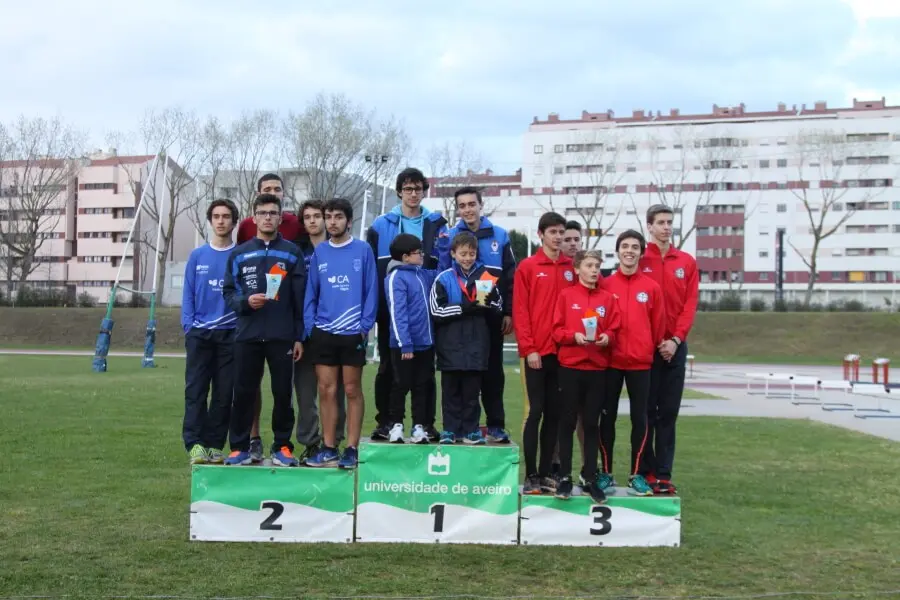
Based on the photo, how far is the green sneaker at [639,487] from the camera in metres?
6.37

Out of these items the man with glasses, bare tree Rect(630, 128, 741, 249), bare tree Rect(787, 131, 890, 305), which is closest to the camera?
the man with glasses

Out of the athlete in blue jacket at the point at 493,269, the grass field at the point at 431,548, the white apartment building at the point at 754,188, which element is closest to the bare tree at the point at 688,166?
the white apartment building at the point at 754,188

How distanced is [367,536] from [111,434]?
6.19 metres

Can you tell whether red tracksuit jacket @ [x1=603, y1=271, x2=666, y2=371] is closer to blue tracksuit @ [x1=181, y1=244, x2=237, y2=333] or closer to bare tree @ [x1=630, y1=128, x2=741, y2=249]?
blue tracksuit @ [x1=181, y1=244, x2=237, y2=333]

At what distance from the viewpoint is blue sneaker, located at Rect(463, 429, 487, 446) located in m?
6.48

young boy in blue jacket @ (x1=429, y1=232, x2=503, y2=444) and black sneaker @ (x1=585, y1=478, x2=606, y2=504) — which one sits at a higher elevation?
young boy in blue jacket @ (x1=429, y1=232, x2=503, y2=444)

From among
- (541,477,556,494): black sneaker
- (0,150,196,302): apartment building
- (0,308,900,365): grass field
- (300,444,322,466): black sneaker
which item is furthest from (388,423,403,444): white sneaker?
(0,150,196,302): apartment building

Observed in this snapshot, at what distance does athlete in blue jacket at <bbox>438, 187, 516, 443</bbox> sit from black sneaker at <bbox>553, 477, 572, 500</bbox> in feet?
2.19

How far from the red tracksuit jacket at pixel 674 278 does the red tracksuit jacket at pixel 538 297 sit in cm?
60

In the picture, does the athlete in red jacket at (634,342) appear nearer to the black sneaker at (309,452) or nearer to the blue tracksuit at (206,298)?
the black sneaker at (309,452)

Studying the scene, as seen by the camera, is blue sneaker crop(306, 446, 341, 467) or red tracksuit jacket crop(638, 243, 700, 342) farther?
red tracksuit jacket crop(638, 243, 700, 342)

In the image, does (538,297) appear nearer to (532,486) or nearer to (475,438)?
(475,438)

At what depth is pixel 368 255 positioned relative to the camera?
6.57 metres

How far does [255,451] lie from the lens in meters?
6.88
